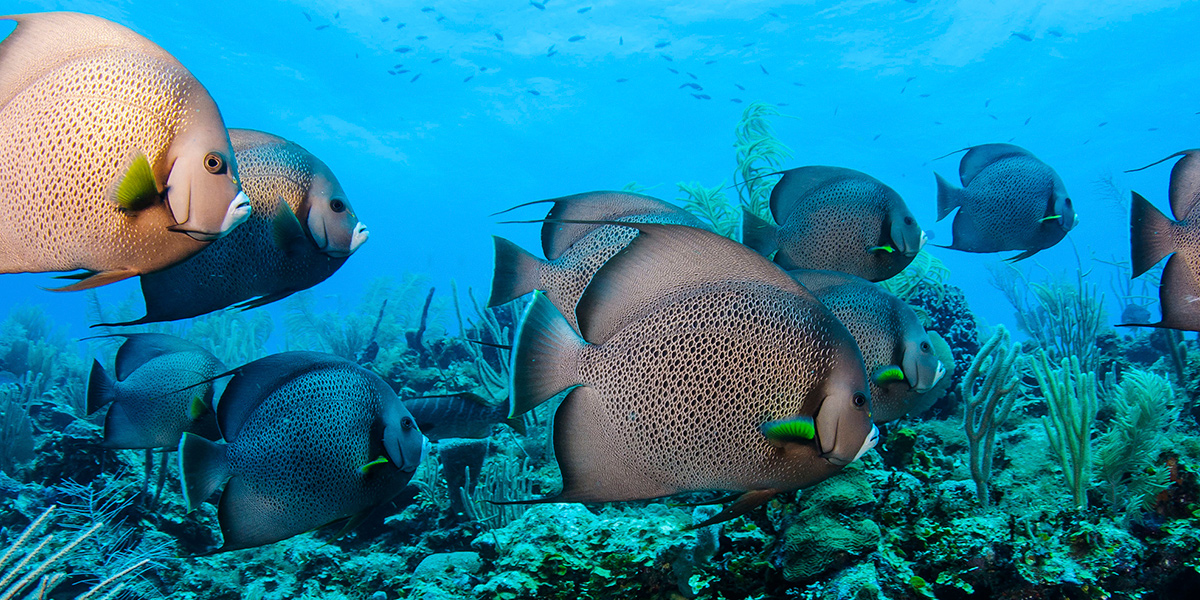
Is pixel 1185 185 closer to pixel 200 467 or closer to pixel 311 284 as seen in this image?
Answer: pixel 311 284

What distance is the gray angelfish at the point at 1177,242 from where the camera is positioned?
2.17 m

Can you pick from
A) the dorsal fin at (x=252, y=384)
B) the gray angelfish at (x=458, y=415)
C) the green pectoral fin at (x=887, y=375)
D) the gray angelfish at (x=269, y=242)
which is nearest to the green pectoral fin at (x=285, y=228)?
the gray angelfish at (x=269, y=242)

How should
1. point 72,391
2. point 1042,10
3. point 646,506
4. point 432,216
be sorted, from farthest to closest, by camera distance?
point 432,216, point 1042,10, point 72,391, point 646,506

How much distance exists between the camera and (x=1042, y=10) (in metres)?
32.0

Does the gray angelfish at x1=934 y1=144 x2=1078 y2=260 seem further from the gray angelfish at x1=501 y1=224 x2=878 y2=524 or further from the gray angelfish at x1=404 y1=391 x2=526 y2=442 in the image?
the gray angelfish at x1=404 y1=391 x2=526 y2=442

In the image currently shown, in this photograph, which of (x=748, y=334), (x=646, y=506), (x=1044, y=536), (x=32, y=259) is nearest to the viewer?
(x=32, y=259)

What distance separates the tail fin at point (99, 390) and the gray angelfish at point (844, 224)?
11.9 ft

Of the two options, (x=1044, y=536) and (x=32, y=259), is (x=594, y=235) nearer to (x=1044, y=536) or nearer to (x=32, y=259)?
(x=32, y=259)

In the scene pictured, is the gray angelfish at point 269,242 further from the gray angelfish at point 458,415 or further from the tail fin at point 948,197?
the tail fin at point 948,197

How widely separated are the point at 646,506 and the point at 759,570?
0.72m

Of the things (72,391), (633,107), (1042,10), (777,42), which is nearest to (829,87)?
(777,42)

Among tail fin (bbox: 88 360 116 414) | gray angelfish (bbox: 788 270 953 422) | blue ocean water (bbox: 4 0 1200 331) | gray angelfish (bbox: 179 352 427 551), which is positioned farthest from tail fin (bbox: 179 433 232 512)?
blue ocean water (bbox: 4 0 1200 331)

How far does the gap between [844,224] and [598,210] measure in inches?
53.4

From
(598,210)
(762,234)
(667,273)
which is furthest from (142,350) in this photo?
(762,234)
